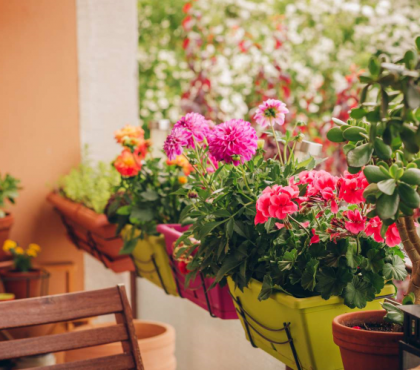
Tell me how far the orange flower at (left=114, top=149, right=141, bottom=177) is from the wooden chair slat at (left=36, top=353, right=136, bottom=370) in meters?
0.57

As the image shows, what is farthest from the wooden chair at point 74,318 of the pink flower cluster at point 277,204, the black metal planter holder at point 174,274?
the pink flower cluster at point 277,204

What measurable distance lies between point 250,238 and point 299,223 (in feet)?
0.43

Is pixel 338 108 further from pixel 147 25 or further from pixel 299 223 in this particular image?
pixel 147 25

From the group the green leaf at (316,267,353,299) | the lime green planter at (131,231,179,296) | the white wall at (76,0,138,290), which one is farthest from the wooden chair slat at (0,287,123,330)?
the white wall at (76,0,138,290)

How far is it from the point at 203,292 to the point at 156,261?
1.11 feet

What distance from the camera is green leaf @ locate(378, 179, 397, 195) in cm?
70

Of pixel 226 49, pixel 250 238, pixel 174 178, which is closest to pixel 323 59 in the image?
pixel 226 49

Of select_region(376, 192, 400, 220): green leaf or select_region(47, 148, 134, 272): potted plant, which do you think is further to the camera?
select_region(47, 148, 134, 272): potted plant

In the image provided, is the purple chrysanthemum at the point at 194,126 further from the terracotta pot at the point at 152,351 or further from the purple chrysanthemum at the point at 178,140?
the terracotta pot at the point at 152,351

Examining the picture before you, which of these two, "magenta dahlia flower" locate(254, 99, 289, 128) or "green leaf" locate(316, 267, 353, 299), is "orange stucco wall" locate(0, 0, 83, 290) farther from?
"green leaf" locate(316, 267, 353, 299)

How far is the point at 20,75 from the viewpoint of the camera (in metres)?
2.56

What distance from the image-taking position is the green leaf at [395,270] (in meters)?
0.96

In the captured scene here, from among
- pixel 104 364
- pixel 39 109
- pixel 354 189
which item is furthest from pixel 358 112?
pixel 39 109

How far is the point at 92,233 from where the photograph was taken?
7.22 ft
